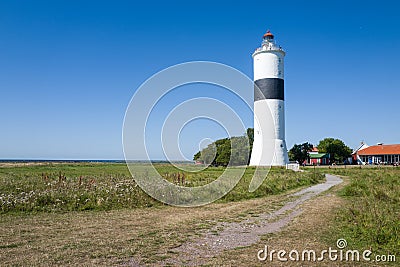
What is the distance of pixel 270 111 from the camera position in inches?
1515

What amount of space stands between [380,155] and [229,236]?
70019mm

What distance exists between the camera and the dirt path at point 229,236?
653 cm

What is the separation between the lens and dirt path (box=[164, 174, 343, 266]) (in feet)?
21.4

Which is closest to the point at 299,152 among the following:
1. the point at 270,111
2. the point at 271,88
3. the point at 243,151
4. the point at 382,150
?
the point at 243,151

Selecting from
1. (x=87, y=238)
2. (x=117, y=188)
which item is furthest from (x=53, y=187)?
(x=87, y=238)

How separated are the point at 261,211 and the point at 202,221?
2.75 m

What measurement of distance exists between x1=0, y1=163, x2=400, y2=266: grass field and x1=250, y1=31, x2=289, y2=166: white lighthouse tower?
22.1 meters

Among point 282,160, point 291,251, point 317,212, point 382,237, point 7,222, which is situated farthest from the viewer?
point 282,160

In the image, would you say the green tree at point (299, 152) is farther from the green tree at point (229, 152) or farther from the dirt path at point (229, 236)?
the dirt path at point (229, 236)

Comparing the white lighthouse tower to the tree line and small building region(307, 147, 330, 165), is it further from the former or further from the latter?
small building region(307, 147, 330, 165)

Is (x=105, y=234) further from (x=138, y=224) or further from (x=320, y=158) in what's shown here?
(x=320, y=158)

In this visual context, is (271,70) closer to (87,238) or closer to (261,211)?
(261,211)

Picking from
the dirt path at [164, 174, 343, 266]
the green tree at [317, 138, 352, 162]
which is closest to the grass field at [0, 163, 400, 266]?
the dirt path at [164, 174, 343, 266]

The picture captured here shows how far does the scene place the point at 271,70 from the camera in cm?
3878
